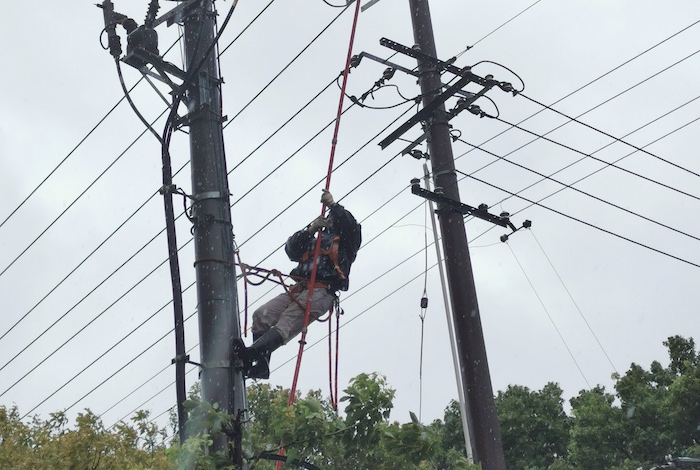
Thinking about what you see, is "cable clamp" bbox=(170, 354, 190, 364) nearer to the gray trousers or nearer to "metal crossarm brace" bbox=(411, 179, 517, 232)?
the gray trousers

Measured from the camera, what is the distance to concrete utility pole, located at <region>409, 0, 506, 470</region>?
905 centimetres

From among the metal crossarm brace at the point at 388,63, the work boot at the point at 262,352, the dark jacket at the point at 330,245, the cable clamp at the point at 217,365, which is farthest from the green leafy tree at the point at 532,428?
the cable clamp at the point at 217,365

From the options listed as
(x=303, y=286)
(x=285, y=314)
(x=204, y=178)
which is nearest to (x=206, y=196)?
(x=204, y=178)

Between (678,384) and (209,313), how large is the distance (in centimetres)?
2503

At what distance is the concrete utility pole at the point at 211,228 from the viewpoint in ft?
20.4

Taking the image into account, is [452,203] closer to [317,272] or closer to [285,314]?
[317,272]

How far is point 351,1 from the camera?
1094cm

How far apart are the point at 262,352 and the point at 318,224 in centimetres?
137

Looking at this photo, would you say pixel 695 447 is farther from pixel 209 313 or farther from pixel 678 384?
pixel 209 313

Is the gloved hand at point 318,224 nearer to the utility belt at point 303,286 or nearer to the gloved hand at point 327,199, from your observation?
the gloved hand at point 327,199

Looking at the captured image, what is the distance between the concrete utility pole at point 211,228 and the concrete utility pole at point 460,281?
3.40m

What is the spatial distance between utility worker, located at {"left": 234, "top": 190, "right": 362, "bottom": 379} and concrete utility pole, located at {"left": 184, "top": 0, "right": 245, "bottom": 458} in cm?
64

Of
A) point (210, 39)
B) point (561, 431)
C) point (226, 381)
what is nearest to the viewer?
point (226, 381)

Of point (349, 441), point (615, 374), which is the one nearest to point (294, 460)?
point (349, 441)
